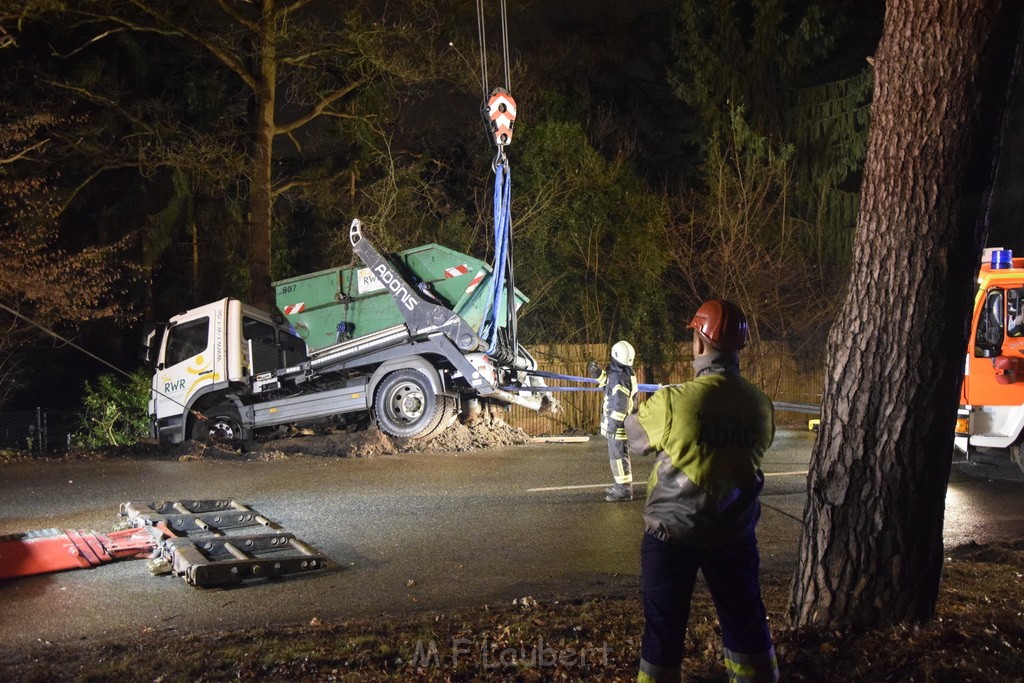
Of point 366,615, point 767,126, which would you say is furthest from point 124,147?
point 366,615

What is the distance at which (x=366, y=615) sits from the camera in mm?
5441

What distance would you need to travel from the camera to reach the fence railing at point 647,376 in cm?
1938

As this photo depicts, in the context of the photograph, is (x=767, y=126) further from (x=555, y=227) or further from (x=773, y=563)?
(x=773, y=563)

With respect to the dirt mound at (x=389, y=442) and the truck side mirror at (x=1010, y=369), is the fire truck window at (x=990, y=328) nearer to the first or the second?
the truck side mirror at (x=1010, y=369)

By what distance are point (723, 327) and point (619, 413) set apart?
5627 millimetres

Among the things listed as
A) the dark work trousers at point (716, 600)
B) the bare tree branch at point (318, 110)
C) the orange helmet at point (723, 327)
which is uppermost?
the bare tree branch at point (318, 110)

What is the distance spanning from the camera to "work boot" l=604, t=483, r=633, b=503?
30.6 feet

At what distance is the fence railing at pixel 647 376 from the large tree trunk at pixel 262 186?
6301mm

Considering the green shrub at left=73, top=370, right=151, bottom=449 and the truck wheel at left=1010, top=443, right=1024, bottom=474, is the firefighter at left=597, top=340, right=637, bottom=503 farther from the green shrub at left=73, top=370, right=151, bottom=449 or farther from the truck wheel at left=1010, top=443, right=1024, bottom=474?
the green shrub at left=73, top=370, right=151, bottom=449

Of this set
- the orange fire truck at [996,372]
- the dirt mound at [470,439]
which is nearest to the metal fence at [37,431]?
the dirt mound at [470,439]

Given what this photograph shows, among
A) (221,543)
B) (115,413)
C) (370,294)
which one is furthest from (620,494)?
(115,413)

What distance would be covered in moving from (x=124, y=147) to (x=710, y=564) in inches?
772

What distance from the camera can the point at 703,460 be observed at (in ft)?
11.4

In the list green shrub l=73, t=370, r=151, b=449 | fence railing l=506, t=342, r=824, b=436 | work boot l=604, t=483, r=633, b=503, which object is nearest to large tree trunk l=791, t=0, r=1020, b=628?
work boot l=604, t=483, r=633, b=503
